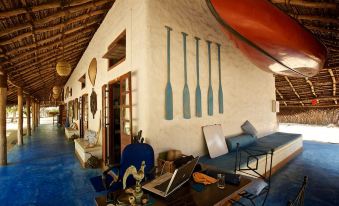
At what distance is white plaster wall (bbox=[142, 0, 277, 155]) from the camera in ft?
9.76

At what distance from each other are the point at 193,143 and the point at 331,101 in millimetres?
9661

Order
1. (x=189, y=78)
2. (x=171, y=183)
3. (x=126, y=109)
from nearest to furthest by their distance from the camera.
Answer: (x=171, y=183) → (x=189, y=78) → (x=126, y=109)

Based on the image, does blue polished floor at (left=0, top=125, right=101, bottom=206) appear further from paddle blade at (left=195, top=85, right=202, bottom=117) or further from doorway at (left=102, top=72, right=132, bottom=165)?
paddle blade at (left=195, top=85, right=202, bottom=117)

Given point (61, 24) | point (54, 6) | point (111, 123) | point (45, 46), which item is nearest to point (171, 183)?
point (111, 123)

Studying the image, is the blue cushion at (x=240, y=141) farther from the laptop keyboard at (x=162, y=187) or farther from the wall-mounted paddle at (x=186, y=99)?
the laptop keyboard at (x=162, y=187)

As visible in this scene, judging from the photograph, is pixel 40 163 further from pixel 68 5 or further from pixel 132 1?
pixel 132 1

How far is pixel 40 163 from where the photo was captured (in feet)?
16.8

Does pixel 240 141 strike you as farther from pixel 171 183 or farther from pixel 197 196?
pixel 171 183

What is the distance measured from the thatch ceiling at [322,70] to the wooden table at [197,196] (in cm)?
311

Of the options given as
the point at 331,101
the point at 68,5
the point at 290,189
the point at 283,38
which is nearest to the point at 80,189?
the point at 68,5

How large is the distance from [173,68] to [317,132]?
1001 cm

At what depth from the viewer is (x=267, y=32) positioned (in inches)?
97.8

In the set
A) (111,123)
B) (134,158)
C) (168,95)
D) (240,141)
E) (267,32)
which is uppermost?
(267,32)

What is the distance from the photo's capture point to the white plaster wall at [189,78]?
9.76 feet
